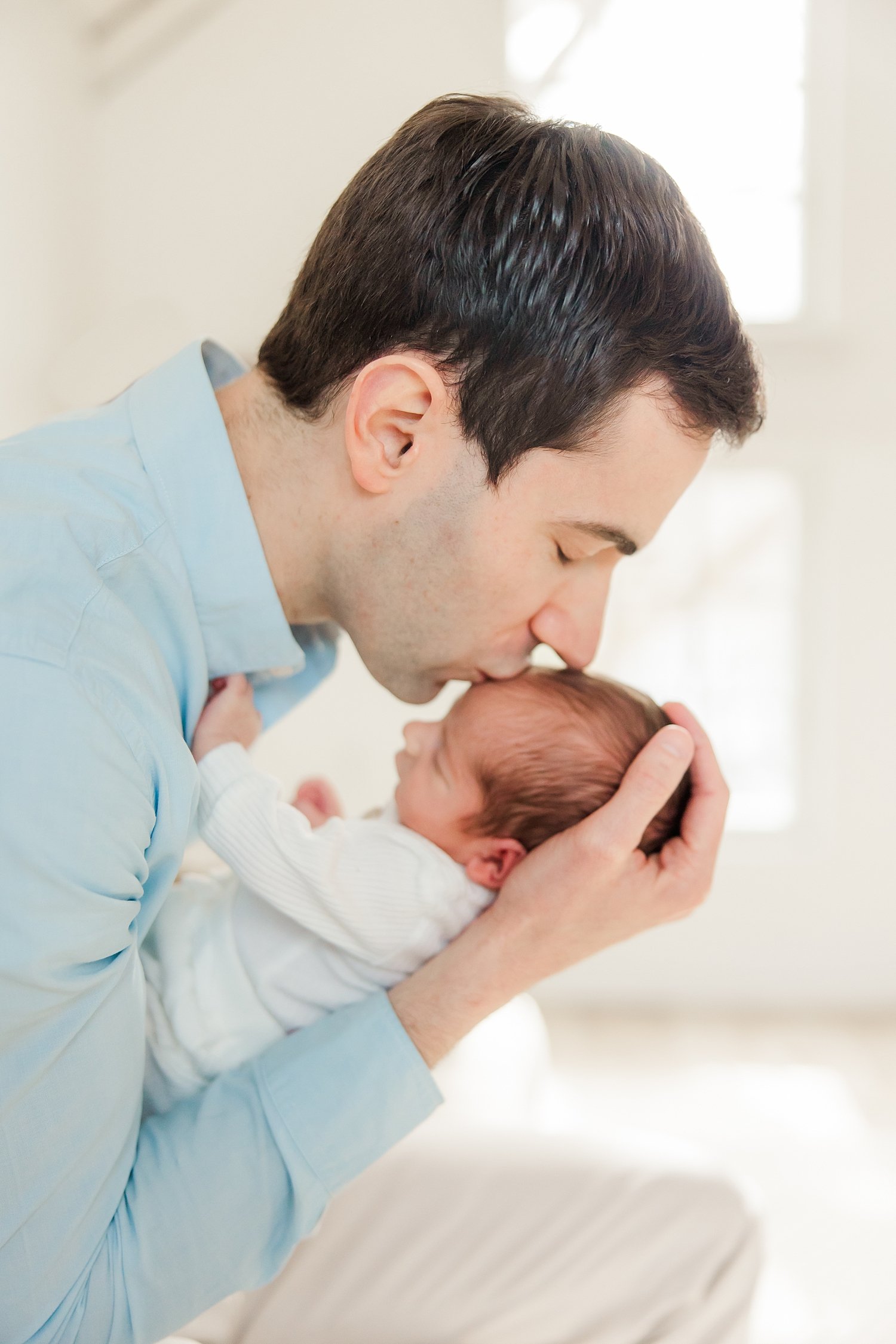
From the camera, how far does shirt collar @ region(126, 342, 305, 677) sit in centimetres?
107

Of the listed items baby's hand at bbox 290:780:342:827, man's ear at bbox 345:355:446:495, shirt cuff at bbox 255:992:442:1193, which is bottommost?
baby's hand at bbox 290:780:342:827

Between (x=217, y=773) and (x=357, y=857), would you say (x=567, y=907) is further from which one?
(x=217, y=773)

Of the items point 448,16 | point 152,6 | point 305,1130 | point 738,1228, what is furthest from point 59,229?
point 738,1228

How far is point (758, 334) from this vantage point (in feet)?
8.97

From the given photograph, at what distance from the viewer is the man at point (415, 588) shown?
3.10ft

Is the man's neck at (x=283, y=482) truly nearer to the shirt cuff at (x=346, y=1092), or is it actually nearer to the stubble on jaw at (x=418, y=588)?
the stubble on jaw at (x=418, y=588)

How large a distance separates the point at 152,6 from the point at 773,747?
2.46 m

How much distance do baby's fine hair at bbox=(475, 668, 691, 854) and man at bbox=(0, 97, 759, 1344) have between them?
0.10 meters

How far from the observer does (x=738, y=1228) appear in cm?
108

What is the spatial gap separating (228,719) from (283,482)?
0.85 ft

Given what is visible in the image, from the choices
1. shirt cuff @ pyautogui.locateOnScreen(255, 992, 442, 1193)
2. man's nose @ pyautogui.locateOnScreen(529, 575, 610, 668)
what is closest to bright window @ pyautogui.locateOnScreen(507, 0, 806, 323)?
man's nose @ pyautogui.locateOnScreen(529, 575, 610, 668)

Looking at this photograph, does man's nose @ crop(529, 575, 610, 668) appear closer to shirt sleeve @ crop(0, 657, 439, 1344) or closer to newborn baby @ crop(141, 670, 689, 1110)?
newborn baby @ crop(141, 670, 689, 1110)

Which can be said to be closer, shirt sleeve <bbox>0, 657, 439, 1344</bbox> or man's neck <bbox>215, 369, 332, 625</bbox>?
shirt sleeve <bbox>0, 657, 439, 1344</bbox>

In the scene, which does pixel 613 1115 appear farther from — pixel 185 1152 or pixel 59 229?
pixel 59 229
